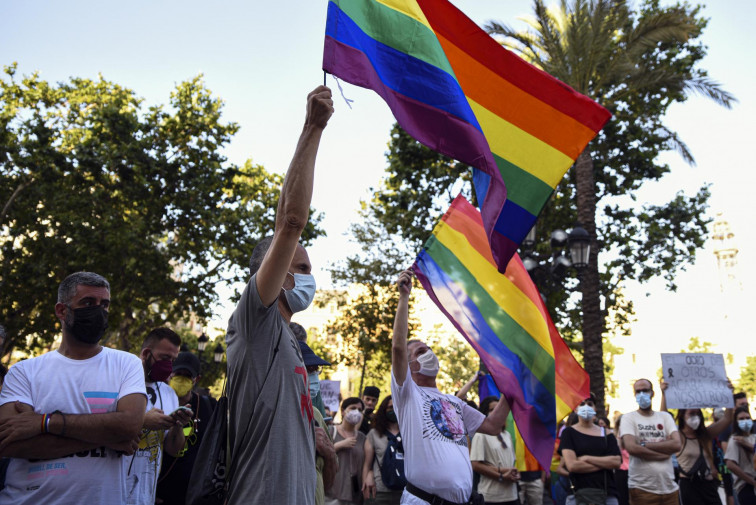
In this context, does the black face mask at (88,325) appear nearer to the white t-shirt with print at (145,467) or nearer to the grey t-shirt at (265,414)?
the white t-shirt with print at (145,467)

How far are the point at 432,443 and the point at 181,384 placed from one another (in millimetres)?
1893

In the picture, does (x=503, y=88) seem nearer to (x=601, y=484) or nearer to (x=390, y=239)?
(x=601, y=484)

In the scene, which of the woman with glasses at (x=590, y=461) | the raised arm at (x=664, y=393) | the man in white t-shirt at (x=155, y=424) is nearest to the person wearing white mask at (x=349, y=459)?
the woman with glasses at (x=590, y=461)

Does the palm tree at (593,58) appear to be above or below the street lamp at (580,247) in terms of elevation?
above

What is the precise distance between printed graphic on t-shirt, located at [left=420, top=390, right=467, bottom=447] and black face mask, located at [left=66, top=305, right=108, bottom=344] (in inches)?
95.6

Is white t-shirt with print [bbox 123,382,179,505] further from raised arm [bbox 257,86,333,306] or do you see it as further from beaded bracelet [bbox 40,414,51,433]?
raised arm [bbox 257,86,333,306]

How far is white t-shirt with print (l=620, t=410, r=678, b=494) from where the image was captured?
7.43 m

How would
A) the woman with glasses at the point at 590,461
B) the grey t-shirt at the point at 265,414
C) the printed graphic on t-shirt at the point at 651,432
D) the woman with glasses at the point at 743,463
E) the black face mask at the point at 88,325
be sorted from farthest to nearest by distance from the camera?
the woman with glasses at the point at 743,463 → the printed graphic on t-shirt at the point at 651,432 → the woman with glasses at the point at 590,461 → the black face mask at the point at 88,325 → the grey t-shirt at the point at 265,414

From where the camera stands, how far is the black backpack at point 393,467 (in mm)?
7426

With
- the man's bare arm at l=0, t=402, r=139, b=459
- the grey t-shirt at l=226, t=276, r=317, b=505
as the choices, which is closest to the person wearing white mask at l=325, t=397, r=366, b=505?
the man's bare arm at l=0, t=402, r=139, b=459

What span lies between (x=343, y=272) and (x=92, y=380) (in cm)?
2251

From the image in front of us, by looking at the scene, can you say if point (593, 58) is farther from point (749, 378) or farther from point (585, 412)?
point (749, 378)

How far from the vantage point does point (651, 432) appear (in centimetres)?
759

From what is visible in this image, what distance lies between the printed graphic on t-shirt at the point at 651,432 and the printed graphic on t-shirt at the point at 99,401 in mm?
6393
